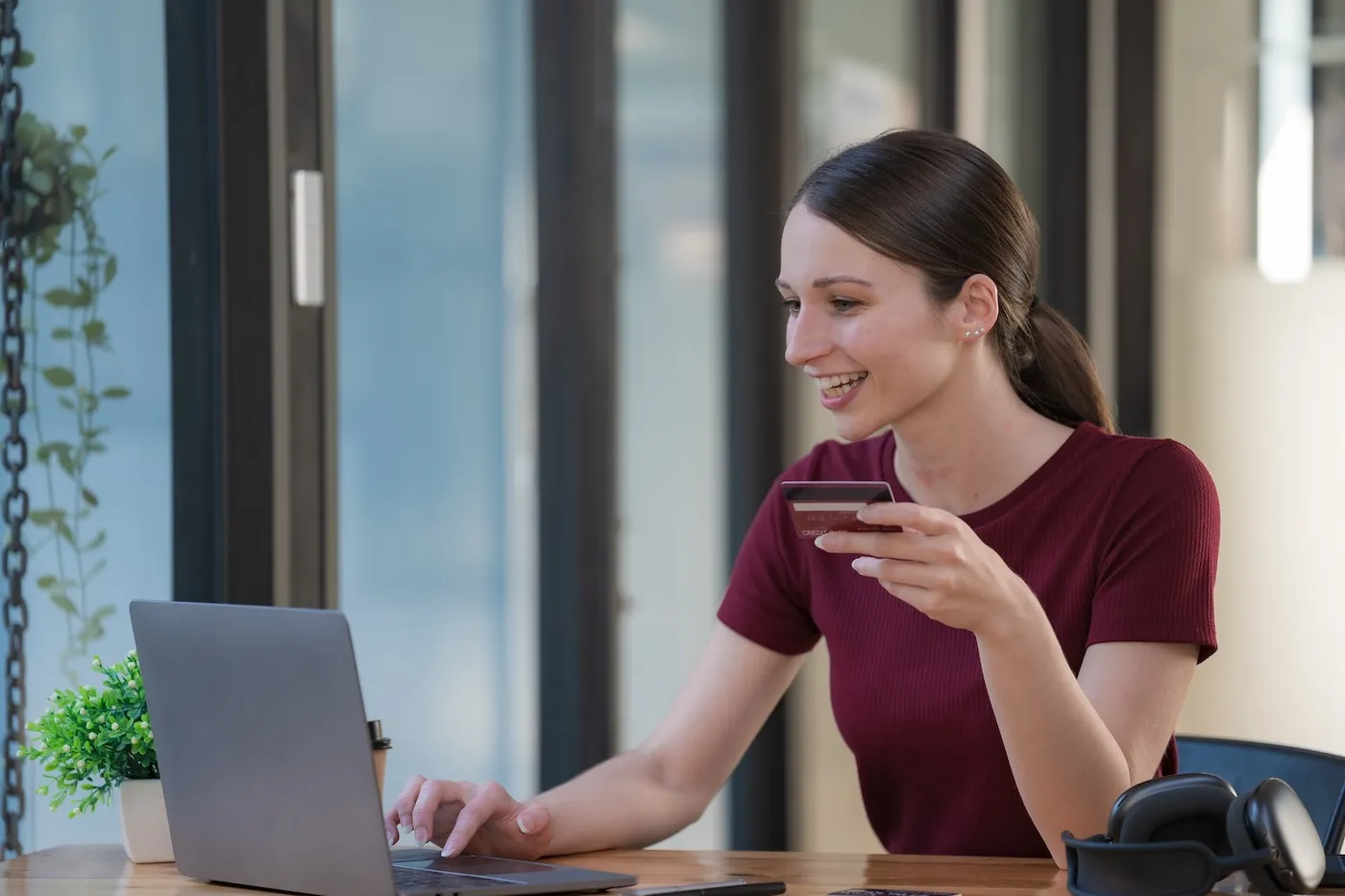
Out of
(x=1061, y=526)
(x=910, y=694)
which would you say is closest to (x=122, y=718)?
(x=910, y=694)

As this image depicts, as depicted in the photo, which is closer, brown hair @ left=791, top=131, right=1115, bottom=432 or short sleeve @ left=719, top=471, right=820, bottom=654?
brown hair @ left=791, top=131, right=1115, bottom=432

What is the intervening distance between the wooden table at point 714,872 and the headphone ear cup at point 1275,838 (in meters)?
0.19

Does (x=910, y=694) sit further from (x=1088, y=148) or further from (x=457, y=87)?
(x=1088, y=148)

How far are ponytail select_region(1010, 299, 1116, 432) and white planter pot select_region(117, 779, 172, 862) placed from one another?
1.03 m

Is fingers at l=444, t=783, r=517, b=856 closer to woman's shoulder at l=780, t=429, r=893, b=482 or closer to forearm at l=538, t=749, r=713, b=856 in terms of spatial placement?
forearm at l=538, t=749, r=713, b=856

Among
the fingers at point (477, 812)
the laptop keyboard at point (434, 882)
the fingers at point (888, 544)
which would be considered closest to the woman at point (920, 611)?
the fingers at point (477, 812)

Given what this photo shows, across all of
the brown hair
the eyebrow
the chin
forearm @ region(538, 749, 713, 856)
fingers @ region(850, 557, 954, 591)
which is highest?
the brown hair

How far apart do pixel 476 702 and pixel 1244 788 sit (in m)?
1.26

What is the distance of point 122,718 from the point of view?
5.08 feet

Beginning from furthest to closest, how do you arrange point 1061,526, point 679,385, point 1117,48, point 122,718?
point 1117,48
point 679,385
point 1061,526
point 122,718

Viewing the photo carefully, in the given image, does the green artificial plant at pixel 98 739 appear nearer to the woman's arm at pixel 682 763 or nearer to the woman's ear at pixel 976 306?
the woman's arm at pixel 682 763

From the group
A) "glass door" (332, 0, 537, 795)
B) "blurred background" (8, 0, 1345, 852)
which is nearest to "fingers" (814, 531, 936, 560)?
"blurred background" (8, 0, 1345, 852)

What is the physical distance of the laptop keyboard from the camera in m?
1.34

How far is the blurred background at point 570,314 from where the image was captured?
193cm
